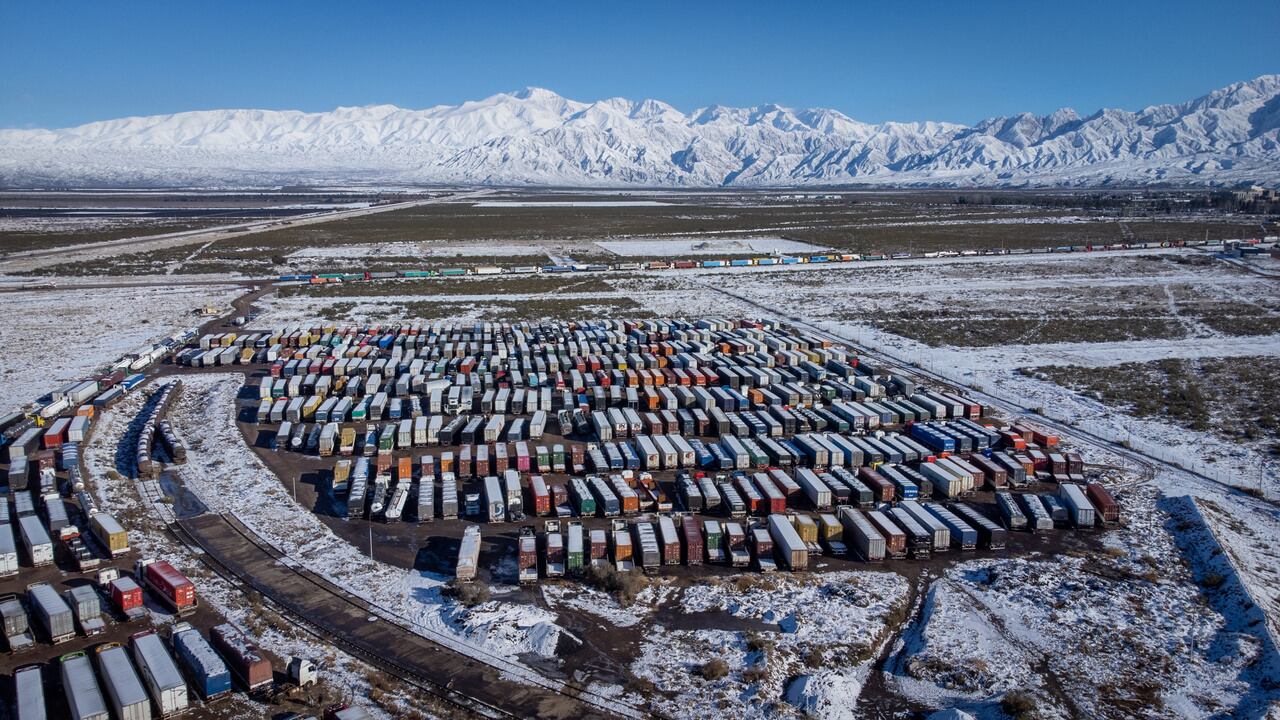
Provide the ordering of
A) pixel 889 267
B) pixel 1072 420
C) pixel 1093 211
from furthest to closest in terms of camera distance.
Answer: pixel 1093 211
pixel 889 267
pixel 1072 420

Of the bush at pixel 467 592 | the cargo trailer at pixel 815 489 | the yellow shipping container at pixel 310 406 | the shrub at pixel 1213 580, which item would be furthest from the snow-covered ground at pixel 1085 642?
the yellow shipping container at pixel 310 406

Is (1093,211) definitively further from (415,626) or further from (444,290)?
(415,626)

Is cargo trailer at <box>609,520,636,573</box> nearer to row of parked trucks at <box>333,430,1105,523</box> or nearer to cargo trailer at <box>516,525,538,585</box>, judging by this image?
cargo trailer at <box>516,525,538,585</box>

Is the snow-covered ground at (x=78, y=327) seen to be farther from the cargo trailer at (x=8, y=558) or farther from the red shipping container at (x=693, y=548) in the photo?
the red shipping container at (x=693, y=548)


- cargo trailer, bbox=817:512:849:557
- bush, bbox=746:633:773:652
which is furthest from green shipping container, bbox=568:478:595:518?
bush, bbox=746:633:773:652

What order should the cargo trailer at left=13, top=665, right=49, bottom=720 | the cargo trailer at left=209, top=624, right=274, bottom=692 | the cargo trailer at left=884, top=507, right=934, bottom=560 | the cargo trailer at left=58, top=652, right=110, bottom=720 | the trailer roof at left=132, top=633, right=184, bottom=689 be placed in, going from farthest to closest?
the cargo trailer at left=884, top=507, right=934, bottom=560 < the cargo trailer at left=209, top=624, right=274, bottom=692 < the trailer roof at left=132, top=633, right=184, bottom=689 < the cargo trailer at left=58, top=652, right=110, bottom=720 < the cargo trailer at left=13, top=665, right=49, bottom=720

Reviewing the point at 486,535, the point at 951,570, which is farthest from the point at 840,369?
the point at 486,535
